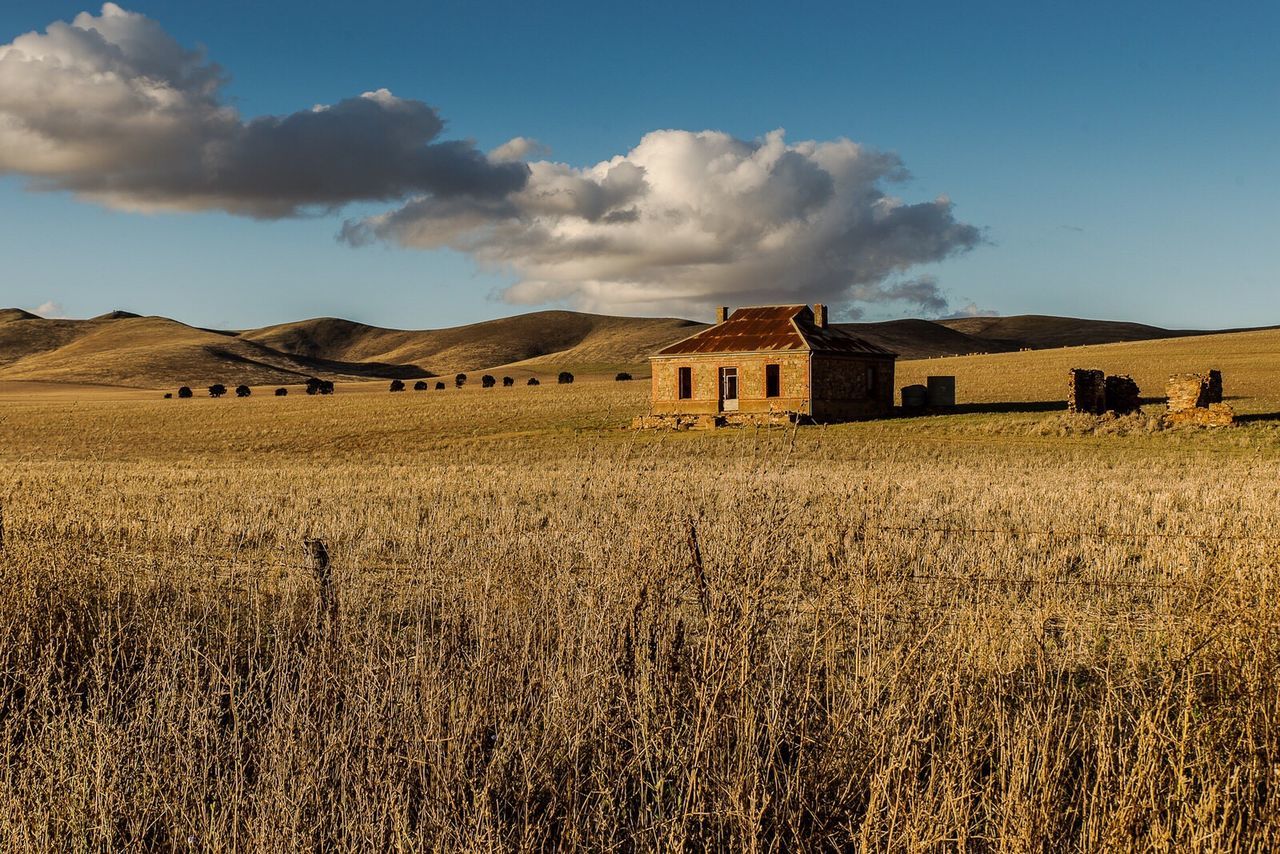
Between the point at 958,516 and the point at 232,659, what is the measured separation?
9634 millimetres

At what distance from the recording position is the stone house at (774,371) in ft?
126

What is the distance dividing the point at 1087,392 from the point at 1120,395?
2.53m

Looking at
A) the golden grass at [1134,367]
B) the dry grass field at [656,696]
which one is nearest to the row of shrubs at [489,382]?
the golden grass at [1134,367]

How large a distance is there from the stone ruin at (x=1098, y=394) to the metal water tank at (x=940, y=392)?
6.43 meters

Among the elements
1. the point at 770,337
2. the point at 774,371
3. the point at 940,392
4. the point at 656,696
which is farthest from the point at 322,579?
the point at 940,392

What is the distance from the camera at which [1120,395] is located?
37.4 metres

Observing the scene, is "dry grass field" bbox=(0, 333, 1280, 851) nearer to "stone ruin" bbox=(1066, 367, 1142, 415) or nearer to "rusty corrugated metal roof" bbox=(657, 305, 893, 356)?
"stone ruin" bbox=(1066, 367, 1142, 415)

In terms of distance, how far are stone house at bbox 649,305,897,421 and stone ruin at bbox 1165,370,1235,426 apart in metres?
11.0

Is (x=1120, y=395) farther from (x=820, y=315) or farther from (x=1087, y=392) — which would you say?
(x=820, y=315)

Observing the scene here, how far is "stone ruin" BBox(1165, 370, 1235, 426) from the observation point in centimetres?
3058

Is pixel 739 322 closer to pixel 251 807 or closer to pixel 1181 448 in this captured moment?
pixel 1181 448

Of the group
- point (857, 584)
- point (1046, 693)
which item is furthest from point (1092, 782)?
point (857, 584)

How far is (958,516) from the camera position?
42.4 feet

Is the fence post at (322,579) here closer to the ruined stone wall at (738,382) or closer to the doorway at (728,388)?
the ruined stone wall at (738,382)
